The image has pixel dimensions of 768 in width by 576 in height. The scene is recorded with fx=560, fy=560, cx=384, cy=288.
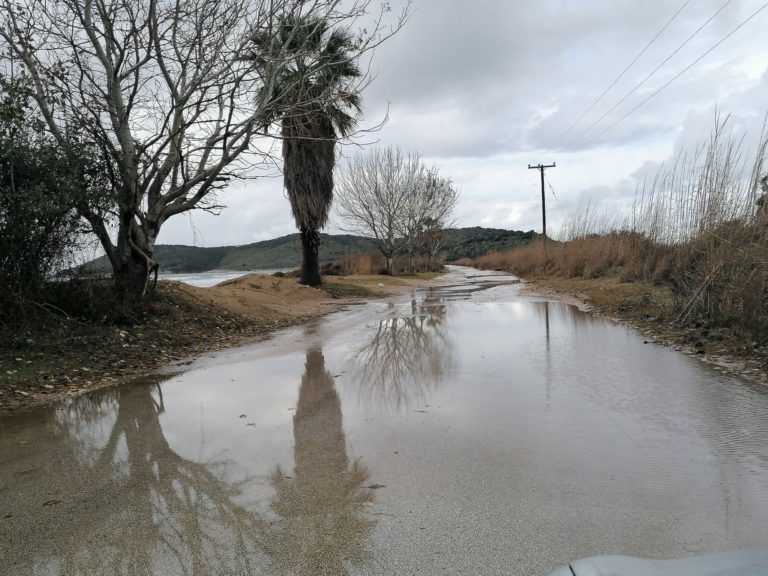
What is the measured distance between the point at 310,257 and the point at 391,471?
68.1 ft

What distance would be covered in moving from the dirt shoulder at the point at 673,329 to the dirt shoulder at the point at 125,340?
295 inches

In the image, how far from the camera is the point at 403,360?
316 inches

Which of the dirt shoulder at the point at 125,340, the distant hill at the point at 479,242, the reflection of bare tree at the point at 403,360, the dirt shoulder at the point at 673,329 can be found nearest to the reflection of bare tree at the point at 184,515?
the reflection of bare tree at the point at 403,360

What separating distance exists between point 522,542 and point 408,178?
137 ft

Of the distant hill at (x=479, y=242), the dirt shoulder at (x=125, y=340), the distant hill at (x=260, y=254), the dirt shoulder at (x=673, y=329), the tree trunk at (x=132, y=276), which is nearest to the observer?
the dirt shoulder at (x=673, y=329)

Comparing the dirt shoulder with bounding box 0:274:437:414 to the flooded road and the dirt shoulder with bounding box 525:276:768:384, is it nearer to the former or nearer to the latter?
the flooded road

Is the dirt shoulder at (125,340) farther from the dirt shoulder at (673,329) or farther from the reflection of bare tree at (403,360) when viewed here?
the dirt shoulder at (673,329)

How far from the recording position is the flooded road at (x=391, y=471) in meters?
2.86

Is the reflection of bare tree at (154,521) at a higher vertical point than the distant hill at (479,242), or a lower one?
lower

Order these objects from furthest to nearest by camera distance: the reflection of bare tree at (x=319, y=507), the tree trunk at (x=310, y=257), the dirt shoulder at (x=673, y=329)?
the tree trunk at (x=310, y=257), the dirt shoulder at (x=673, y=329), the reflection of bare tree at (x=319, y=507)

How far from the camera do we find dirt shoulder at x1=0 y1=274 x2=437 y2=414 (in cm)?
708

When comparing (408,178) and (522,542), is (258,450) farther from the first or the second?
(408,178)

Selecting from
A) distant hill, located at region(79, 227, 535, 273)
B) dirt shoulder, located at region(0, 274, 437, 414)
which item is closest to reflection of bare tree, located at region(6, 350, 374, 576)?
dirt shoulder, located at region(0, 274, 437, 414)

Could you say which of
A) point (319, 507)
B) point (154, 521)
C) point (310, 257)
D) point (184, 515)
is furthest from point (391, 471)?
point (310, 257)
